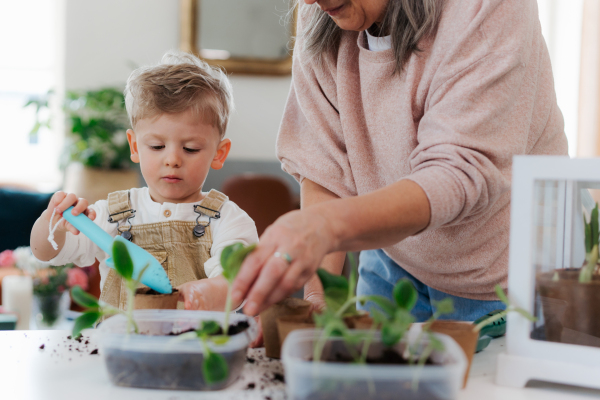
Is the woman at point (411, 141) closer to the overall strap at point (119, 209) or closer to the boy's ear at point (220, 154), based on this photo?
the boy's ear at point (220, 154)

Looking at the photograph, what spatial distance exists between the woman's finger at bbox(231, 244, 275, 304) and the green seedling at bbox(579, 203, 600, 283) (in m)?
0.37

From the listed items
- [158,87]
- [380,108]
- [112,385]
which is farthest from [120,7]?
[112,385]

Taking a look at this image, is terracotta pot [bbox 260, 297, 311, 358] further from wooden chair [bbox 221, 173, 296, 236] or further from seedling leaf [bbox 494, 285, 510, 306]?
wooden chair [bbox 221, 173, 296, 236]

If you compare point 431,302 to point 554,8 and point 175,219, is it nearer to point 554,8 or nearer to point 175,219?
point 175,219

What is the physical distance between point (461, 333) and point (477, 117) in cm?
33

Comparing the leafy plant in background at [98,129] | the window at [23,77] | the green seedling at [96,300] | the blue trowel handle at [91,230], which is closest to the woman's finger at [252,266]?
the green seedling at [96,300]

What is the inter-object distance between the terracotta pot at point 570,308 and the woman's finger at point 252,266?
1.14 ft

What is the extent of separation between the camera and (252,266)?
1.88ft

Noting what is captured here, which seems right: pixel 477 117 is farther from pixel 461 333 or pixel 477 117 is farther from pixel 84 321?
pixel 84 321

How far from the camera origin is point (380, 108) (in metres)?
1.03

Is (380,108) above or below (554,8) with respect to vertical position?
below

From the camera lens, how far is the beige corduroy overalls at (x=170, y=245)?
3.56 feet

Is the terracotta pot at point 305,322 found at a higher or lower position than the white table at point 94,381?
higher

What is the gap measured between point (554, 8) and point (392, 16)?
3723 millimetres
